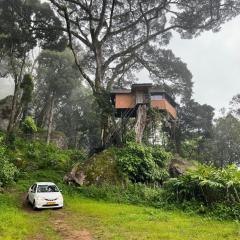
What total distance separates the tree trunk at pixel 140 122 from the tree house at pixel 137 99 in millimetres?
966

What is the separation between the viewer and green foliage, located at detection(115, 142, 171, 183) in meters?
27.7

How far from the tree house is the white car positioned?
17236 mm

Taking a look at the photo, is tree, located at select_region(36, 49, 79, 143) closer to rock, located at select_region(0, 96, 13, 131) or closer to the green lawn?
rock, located at select_region(0, 96, 13, 131)

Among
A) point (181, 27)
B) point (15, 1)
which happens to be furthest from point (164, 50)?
point (15, 1)

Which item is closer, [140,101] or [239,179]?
[239,179]

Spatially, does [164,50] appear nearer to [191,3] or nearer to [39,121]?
[191,3]

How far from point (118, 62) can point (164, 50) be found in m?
6.15

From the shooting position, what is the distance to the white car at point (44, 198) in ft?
64.7

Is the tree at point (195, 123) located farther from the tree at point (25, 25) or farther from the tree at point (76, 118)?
the tree at point (25, 25)

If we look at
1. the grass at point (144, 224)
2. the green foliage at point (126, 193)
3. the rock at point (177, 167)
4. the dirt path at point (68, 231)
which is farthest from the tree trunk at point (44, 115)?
the dirt path at point (68, 231)

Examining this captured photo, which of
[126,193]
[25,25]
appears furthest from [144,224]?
[25,25]

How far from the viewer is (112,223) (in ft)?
52.2

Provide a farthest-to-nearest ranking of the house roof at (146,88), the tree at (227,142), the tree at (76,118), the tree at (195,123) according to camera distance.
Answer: the tree at (76,118)
the tree at (227,142)
the tree at (195,123)
the house roof at (146,88)

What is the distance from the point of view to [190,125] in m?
47.4
